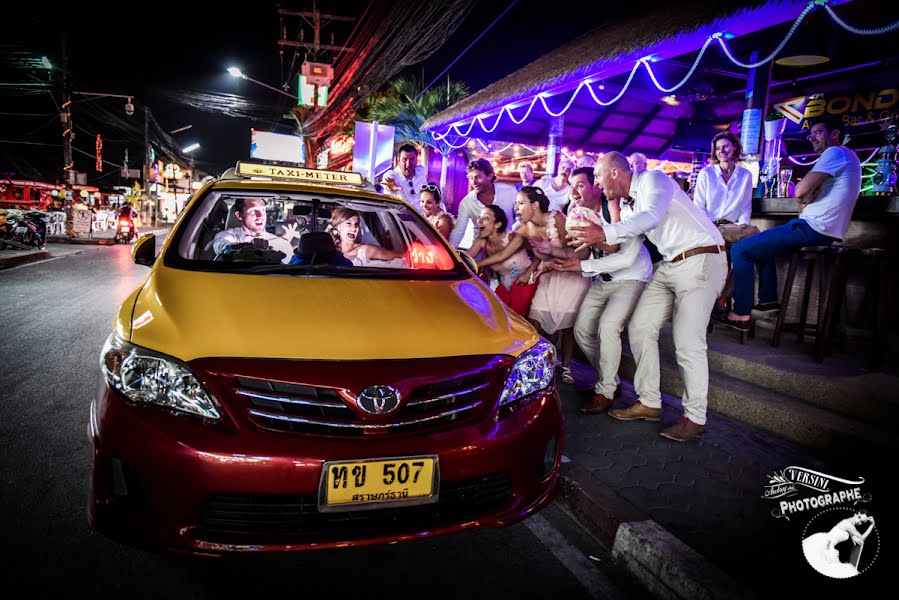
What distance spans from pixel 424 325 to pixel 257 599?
1240mm

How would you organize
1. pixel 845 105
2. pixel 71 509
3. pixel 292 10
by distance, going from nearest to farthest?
pixel 71 509
pixel 845 105
pixel 292 10

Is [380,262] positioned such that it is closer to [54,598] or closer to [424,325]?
[424,325]

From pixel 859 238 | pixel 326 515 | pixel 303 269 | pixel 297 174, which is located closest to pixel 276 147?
pixel 297 174

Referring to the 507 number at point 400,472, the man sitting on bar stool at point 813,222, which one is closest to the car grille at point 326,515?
the 507 number at point 400,472

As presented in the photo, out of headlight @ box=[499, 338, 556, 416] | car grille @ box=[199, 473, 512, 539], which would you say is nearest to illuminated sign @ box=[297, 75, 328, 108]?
headlight @ box=[499, 338, 556, 416]

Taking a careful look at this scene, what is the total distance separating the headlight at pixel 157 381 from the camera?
1.86m

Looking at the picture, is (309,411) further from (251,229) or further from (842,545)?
(842,545)

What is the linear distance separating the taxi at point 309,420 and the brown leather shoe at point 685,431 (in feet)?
5.39

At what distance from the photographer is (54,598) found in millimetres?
1942

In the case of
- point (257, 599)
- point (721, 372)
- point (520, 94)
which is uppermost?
point (520, 94)

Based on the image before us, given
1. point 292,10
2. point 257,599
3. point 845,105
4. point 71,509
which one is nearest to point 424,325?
point 257,599

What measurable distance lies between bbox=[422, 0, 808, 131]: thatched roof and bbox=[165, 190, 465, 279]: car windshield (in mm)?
4040

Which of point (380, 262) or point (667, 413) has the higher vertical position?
point (380, 262)

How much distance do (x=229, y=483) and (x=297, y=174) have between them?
8.27 feet
